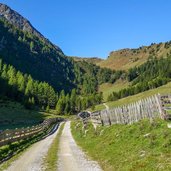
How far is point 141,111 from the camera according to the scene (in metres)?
26.0

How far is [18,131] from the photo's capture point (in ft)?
130

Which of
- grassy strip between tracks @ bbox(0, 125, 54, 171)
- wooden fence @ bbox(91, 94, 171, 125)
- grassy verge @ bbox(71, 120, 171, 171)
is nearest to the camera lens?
grassy verge @ bbox(71, 120, 171, 171)

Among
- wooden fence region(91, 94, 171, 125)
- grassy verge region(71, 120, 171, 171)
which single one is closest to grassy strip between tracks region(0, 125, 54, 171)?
grassy verge region(71, 120, 171, 171)

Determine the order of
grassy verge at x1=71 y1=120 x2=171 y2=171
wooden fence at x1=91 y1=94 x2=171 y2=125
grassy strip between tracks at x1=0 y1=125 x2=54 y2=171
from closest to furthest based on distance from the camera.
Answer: grassy verge at x1=71 y1=120 x2=171 y2=171 < grassy strip between tracks at x1=0 y1=125 x2=54 y2=171 < wooden fence at x1=91 y1=94 x2=171 y2=125

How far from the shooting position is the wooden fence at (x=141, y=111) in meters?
A: 22.2

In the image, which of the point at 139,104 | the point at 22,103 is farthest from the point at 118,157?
the point at 22,103

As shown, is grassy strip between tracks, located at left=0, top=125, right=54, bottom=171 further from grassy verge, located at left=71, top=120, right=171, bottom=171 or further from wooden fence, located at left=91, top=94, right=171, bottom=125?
wooden fence, located at left=91, top=94, right=171, bottom=125

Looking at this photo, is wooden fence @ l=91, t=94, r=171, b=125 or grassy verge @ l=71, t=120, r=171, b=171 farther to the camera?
wooden fence @ l=91, t=94, r=171, b=125

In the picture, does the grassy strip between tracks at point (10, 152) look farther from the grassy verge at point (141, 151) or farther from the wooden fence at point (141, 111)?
the wooden fence at point (141, 111)

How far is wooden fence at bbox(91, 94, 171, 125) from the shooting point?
2220 centimetres

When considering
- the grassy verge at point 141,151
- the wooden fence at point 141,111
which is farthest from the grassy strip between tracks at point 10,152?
the wooden fence at point 141,111

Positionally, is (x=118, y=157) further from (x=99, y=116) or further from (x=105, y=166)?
(x=99, y=116)

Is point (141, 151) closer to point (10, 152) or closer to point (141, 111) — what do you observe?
point (141, 111)

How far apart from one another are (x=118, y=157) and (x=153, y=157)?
10.9ft
